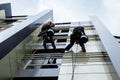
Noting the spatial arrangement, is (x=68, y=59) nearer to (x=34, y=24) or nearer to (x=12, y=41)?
(x=12, y=41)

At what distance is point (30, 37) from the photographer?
21500 millimetres

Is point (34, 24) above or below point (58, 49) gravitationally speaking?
above

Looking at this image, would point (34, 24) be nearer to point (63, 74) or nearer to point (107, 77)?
point (63, 74)

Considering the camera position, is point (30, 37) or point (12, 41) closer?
point (12, 41)

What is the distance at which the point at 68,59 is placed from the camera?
1633 centimetres

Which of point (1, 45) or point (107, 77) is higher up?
point (1, 45)

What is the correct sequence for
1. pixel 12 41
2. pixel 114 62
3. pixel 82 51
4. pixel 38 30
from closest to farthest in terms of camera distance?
pixel 114 62, pixel 12 41, pixel 82 51, pixel 38 30

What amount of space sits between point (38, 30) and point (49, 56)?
22.5ft

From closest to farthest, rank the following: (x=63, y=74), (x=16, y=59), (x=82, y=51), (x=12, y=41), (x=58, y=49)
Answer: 1. (x=63, y=74)
2. (x=12, y=41)
3. (x=16, y=59)
4. (x=82, y=51)
5. (x=58, y=49)

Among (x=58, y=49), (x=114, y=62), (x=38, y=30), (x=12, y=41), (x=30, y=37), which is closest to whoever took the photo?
(x=114, y=62)

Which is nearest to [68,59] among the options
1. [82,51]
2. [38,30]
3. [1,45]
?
[82,51]

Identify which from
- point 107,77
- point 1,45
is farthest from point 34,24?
point 107,77

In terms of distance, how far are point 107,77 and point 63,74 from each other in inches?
86.6

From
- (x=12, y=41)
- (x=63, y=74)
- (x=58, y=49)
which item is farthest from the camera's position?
(x=58, y=49)
